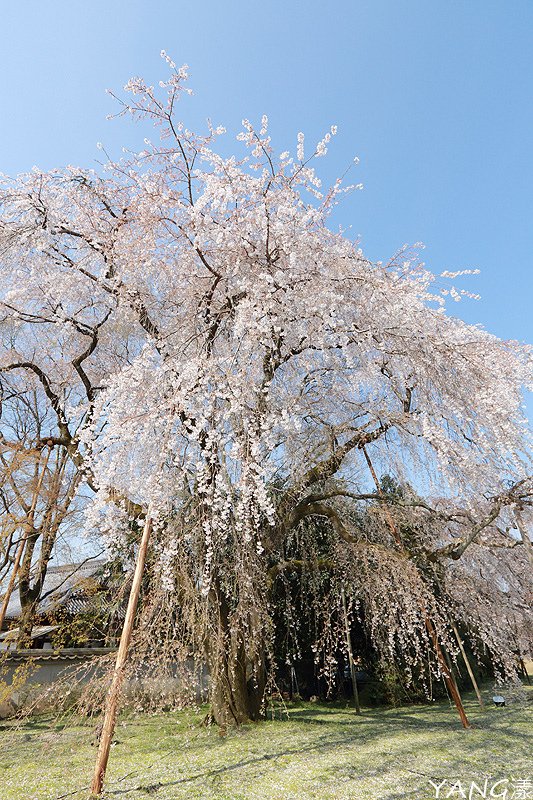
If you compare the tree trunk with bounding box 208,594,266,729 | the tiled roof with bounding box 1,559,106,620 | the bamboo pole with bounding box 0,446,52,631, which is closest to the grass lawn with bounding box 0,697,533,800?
the tree trunk with bounding box 208,594,266,729

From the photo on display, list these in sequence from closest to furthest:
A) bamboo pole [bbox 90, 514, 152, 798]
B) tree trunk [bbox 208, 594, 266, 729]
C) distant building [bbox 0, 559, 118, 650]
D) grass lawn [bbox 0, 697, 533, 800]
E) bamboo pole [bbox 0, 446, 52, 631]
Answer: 1. bamboo pole [bbox 90, 514, 152, 798]
2. grass lawn [bbox 0, 697, 533, 800]
3. tree trunk [bbox 208, 594, 266, 729]
4. bamboo pole [bbox 0, 446, 52, 631]
5. distant building [bbox 0, 559, 118, 650]

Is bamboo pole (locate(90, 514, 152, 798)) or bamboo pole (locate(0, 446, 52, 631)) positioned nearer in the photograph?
A: bamboo pole (locate(90, 514, 152, 798))

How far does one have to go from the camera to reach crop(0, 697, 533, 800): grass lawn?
11.0ft

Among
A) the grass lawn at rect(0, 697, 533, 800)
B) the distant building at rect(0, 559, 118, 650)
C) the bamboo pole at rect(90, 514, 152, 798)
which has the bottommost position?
the grass lawn at rect(0, 697, 533, 800)

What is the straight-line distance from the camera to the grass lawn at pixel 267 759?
3.36m

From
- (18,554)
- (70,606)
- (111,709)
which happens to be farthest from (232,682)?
(70,606)

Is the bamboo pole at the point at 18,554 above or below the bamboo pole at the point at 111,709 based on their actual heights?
above

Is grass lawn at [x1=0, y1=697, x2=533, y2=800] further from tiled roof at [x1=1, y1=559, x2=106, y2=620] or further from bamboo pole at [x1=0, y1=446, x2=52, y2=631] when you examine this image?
tiled roof at [x1=1, y1=559, x2=106, y2=620]

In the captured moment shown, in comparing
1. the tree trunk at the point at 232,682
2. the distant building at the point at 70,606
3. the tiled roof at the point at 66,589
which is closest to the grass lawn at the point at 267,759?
the tree trunk at the point at 232,682

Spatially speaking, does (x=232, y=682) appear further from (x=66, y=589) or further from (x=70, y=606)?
(x=70, y=606)

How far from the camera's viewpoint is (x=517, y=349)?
188 inches

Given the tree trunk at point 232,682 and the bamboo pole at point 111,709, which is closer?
the bamboo pole at point 111,709

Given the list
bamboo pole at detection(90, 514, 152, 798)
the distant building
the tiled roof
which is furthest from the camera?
the tiled roof

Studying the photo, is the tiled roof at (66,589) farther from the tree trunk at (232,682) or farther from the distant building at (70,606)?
the tree trunk at (232,682)
